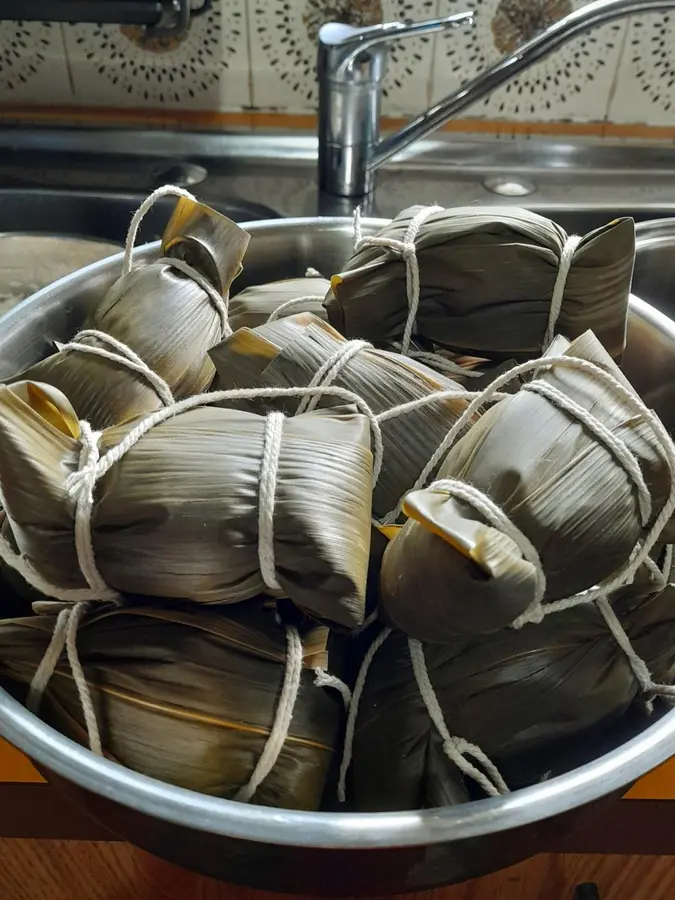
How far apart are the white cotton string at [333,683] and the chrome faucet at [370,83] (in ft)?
2.47

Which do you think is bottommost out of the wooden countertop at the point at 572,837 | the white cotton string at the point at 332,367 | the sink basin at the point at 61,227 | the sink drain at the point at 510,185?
the wooden countertop at the point at 572,837

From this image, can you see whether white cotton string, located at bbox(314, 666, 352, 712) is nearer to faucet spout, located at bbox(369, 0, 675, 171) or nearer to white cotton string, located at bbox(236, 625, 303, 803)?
white cotton string, located at bbox(236, 625, 303, 803)

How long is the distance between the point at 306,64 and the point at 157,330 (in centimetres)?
72

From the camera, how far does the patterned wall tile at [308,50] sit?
1.10m

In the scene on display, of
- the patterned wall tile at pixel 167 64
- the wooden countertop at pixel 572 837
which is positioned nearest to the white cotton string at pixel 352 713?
the wooden countertop at pixel 572 837

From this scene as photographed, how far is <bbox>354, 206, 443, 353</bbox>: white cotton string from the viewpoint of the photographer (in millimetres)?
636

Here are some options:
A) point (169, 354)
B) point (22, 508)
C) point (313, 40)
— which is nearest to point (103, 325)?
point (169, 354)

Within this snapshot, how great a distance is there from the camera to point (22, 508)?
1.42 ft

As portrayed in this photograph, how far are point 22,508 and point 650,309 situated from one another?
1.86 ft

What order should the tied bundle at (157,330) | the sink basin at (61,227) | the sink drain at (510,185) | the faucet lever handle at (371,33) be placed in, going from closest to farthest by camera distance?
the tied bundle at (157,330)
the faucet lever handle at (371,33)
the sink basin at (61,227)
the sink drain at (510,185)

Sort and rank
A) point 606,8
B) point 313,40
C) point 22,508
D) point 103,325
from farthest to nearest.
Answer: point 313,40, point 606,8, point 103,325, point 22,508

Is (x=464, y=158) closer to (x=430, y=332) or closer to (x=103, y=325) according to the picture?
(x=430, y=332)

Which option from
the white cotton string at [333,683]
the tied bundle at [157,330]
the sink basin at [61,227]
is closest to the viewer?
the white cotton string at [333,683]

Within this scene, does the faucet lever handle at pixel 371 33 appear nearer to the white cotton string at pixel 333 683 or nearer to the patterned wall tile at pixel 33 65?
the patterned wall tile at pixel 33 65
